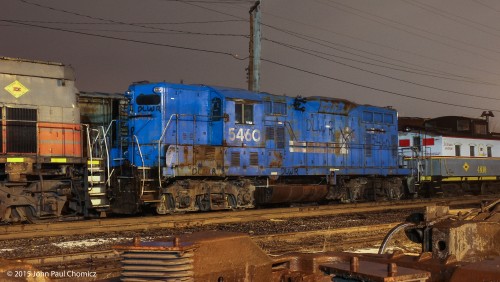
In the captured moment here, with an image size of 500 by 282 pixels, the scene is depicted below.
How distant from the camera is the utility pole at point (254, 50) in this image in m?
26.6

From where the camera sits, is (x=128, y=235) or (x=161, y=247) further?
(x=128, y=235)

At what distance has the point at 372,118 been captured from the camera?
23.8 m

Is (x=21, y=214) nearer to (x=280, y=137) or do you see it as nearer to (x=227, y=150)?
(x=227, y=150)

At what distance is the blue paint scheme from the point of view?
673 inches

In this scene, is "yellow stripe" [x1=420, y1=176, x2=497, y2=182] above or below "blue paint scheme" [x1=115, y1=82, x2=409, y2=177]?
below

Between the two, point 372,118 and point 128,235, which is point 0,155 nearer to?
point 128,235

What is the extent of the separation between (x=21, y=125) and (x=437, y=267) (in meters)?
12.6

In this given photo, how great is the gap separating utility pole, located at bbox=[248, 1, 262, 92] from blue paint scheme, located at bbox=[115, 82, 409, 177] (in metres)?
5.67

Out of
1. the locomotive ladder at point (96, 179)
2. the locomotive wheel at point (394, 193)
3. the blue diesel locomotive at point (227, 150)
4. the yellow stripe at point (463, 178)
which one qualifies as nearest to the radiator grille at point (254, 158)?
the blue diesel locomotive at point (227, 150)

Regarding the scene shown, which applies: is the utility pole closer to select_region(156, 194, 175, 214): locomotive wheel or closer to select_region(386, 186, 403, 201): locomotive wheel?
select_region(386, 186, 403, 201): locomotive wheel

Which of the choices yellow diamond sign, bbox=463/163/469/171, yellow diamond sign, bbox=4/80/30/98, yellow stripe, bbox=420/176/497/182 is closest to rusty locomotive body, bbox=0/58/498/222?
yellow diamond sign, bbox=4/80/30/98

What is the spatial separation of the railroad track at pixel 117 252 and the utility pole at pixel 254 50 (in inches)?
561

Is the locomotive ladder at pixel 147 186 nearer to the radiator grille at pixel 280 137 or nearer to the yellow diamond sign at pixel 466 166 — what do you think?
the radiator grille at pixel 280 137

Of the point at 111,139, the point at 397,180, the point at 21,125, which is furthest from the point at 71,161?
the point at 397,180
